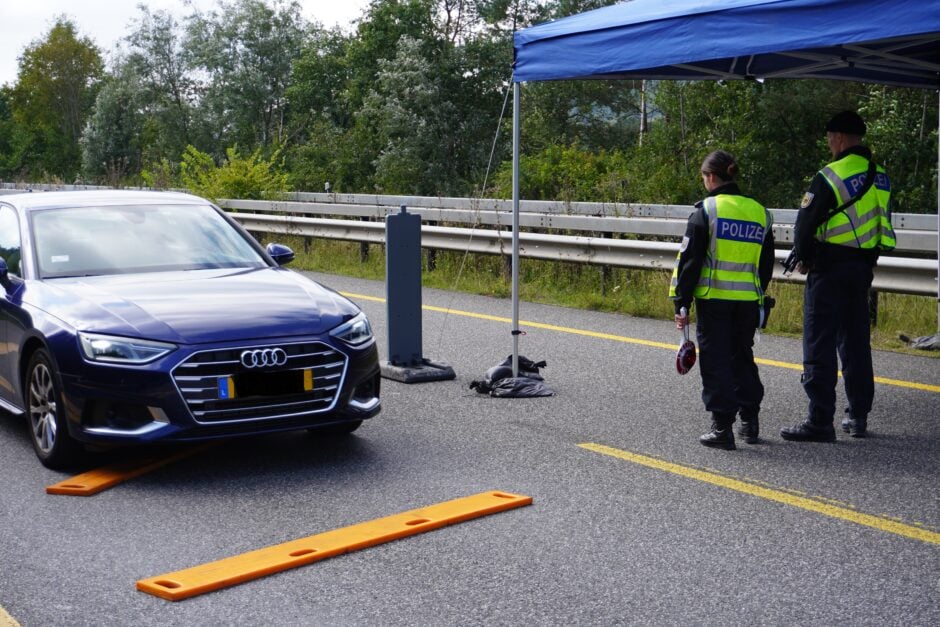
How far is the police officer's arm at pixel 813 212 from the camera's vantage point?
6398mm

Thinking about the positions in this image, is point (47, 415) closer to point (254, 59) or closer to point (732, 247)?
point (732, 247)

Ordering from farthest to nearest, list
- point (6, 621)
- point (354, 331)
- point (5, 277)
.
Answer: point (5, 277)
point (354, 331)
point (6, 621)

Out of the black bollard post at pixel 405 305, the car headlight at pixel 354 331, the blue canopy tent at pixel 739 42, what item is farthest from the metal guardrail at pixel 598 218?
the car headlight at pixel 354 331

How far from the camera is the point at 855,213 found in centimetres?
645

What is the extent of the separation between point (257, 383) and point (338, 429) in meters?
1.02

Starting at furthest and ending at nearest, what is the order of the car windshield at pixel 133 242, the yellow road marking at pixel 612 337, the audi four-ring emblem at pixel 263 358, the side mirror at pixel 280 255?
the yellow road marking at pixel 612 337 < the side mirror at pixel 280 255 < the car windshield at pixel 133 242 < the audi four-ring emblem at pixel 263 358

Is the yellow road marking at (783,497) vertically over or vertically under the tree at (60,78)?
under

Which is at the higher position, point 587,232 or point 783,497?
point 587,232

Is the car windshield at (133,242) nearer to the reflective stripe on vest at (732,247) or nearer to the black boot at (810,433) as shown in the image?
the reflective stripe on vest at (732,247)

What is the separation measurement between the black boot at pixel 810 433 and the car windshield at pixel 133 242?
3.27 meters

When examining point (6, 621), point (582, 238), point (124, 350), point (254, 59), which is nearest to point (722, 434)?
point (124, 350)

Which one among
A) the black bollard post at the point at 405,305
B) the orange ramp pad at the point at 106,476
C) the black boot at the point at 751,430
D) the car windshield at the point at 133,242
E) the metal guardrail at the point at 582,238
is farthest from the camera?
Answer: the metal guardrail at the point at 582,238

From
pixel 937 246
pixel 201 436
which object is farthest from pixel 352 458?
pixel 937 246

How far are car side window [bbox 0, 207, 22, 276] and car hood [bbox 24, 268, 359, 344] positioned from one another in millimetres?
504
